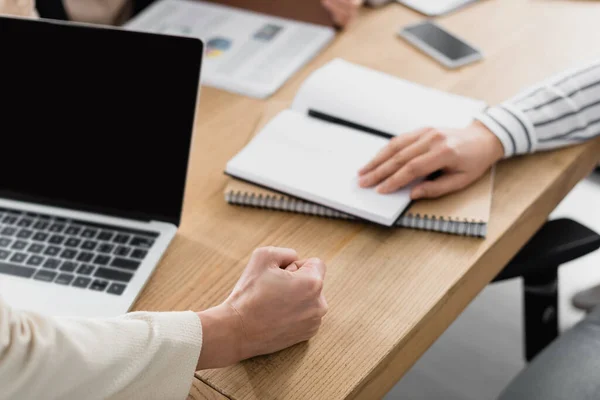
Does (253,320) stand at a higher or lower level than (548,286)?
higher

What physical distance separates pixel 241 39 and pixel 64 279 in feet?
2.02

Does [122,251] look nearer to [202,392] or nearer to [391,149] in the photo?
[202,392]

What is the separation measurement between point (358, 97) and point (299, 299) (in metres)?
0.41

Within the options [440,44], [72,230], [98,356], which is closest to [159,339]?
[98,356]

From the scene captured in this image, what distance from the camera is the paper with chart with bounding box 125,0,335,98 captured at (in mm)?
1130

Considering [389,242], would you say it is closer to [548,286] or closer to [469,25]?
[548,286]

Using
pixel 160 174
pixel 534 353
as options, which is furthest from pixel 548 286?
pixel 160 174

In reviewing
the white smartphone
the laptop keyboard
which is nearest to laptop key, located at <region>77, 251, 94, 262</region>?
the laptop keyboard

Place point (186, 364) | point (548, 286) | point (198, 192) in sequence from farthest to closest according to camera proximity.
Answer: point (548, 286) < point (198, 192) < point (186, 364)

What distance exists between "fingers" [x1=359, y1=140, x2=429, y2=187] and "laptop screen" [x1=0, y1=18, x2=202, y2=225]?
0.24 m

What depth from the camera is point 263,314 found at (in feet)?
2.30

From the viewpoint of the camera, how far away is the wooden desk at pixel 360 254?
0.69 m

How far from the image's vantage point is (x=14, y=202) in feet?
2.91

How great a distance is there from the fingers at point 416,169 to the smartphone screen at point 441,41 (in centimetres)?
36
